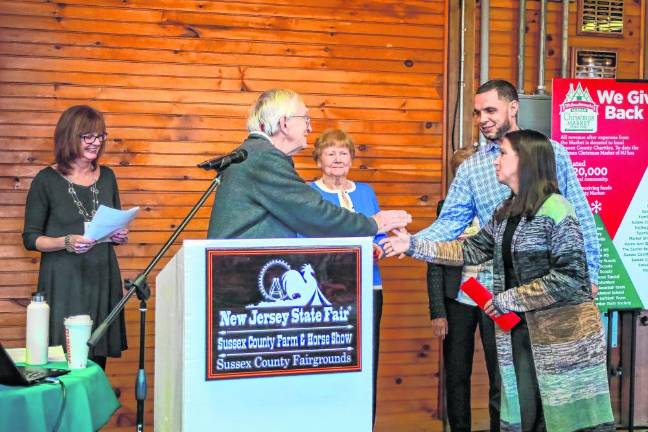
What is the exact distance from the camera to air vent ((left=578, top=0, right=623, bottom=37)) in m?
5.59

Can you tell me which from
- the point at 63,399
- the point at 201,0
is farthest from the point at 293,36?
the point at 63,399

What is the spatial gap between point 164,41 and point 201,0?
306 millimetres

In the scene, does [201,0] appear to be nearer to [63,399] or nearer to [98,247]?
[98,247]

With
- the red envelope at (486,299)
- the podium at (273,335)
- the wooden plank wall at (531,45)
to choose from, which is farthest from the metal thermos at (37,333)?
the wooden plank wall at (531,45)

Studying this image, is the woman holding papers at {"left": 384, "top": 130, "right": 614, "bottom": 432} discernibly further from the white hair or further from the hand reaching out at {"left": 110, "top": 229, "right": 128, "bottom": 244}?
the hand reaching out at {"left": 110, "top": 229, "right": 128, "bottom": 244}

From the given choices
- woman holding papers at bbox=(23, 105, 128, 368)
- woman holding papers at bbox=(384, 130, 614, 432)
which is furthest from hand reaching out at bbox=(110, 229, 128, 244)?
woman holding papers at bbox=(384, 130, 614, 432)

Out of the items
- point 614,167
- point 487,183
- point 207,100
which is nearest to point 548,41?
point 614,167

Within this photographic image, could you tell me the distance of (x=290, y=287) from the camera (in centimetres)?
268

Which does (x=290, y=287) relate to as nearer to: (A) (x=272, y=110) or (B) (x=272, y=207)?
(B) (x=272, y=207)

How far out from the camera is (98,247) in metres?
4.23

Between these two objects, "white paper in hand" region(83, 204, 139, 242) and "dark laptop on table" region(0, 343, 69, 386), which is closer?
"dark laptop on table" region(0, 343, 69, 386)

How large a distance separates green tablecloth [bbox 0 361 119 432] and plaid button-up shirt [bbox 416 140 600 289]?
1.71 m

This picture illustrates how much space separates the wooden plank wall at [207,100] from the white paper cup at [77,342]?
6.40 feet

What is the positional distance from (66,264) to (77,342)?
49.3 inches
